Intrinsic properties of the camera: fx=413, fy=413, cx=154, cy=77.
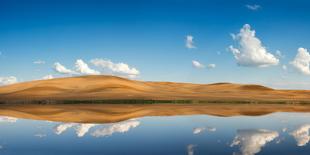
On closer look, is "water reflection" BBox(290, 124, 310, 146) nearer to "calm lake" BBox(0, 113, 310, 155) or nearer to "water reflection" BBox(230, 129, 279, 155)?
"calm lake" BBox(0, 113, 310, 155)

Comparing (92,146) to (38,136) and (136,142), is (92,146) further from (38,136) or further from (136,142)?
(38,136)

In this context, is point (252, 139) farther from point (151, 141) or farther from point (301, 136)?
point (151, 141)

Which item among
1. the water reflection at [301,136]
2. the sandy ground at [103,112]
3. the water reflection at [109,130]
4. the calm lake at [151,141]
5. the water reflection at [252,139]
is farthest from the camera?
the sandy ground at [103,112]

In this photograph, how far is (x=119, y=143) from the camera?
17984mm

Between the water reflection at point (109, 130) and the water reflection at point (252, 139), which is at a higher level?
the water reflection at point (109, 130)

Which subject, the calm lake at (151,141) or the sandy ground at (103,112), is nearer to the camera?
the calm lake at (151,141)

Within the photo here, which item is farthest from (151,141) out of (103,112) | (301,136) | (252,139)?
(103,112)

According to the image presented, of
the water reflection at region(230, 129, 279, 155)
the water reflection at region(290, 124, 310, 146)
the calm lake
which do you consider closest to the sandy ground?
the calm lake

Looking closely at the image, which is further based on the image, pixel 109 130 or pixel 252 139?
pixel 109 130

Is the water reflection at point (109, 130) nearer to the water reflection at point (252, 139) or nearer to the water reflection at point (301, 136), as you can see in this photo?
the water reflection at point (252, 139)

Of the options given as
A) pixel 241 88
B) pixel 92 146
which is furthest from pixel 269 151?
pixel 241 88

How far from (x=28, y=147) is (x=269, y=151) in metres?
9.62

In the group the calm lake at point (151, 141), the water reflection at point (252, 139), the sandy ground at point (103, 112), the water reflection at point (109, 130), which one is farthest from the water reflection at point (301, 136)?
the sandy ground at point (103, 112)

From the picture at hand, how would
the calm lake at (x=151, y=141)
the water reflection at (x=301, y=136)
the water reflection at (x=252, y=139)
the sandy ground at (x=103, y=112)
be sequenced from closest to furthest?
the calm lake at (x=151, y=141), the water reflection at (x=252, y=139), the water reflection at (x=301, y=136), the sandy ground at (x=103, y=112)
